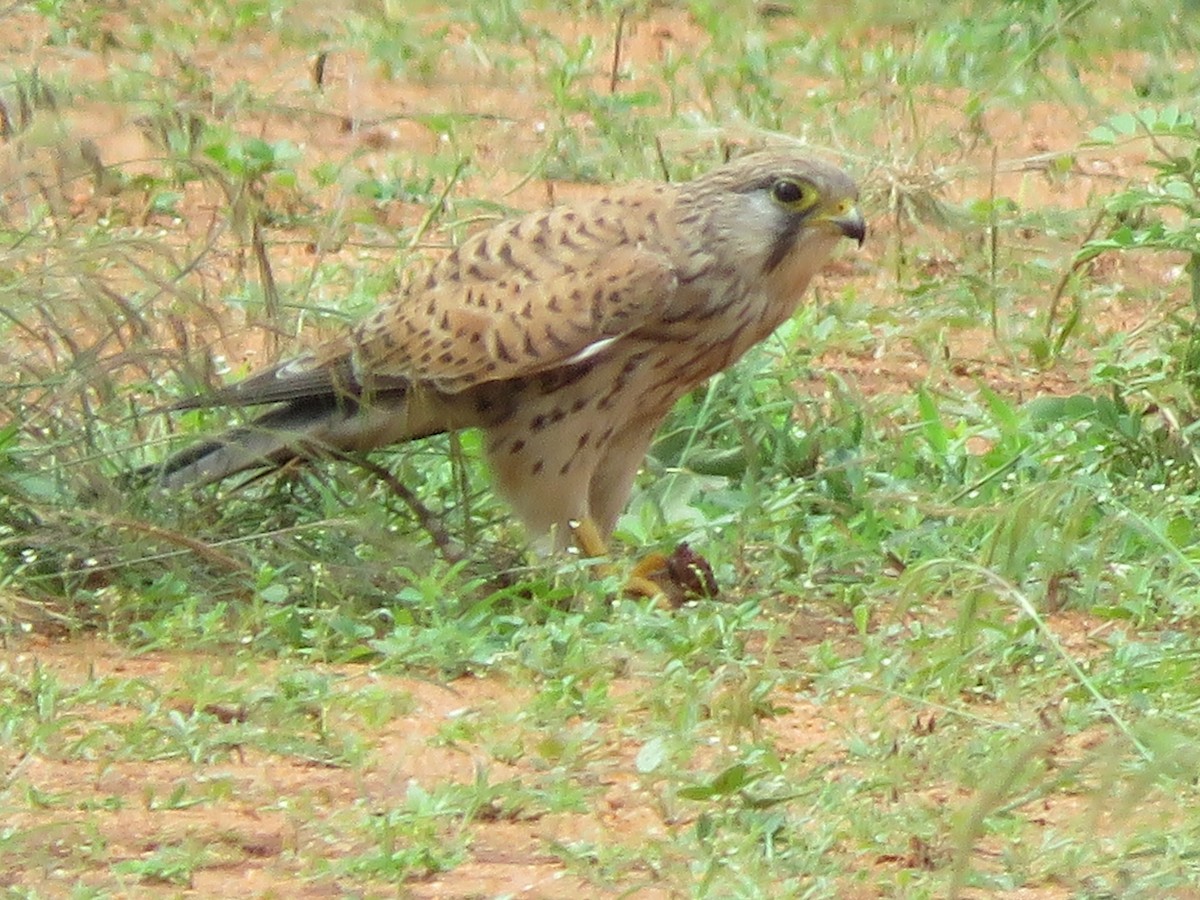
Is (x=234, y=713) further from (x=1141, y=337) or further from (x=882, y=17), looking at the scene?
(x=882, y=17)

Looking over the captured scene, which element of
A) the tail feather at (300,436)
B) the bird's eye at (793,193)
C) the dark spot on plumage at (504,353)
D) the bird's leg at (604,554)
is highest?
the bird's eye at (793,193)

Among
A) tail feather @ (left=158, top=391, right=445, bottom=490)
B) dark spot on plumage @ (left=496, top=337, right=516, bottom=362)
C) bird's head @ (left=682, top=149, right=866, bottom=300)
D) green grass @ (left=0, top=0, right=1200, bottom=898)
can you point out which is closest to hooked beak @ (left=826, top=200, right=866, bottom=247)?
bird's head @ (left=682, top=149, right=866, bottom=300)

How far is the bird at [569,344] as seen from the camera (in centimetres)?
497

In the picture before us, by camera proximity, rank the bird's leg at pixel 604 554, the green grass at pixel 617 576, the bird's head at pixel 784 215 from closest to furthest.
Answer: the green grass at pixel 617 576
the bird's leg at pixel 604 554
the bird's head at pixel 784 215

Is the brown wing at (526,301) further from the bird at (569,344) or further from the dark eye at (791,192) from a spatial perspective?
the dark eye at (791,192)

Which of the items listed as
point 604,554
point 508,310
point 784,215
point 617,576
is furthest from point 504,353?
point 784,215

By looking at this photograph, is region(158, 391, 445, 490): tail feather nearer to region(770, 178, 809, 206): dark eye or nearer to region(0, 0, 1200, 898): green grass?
region(0, 0, 1200, 898): green grass

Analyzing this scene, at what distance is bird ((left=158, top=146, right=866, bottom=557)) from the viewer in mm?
4973

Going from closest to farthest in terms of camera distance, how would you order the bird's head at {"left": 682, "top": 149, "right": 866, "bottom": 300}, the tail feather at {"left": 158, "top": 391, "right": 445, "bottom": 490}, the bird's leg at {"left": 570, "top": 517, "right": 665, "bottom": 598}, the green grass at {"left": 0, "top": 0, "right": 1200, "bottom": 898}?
the green grass at {"left": 0, "top": 0, "right": 1200, "bottom": 898}, the bird's leg at {"left": 570, "top": 517, "right": 665, "bottom": 598}, the tail feather at {"left": 158, "top": 391, "right": 445, "bottom": 490}, the bird's head at {"left": 682, "top": 149, "right": 866, "bottom": 300}

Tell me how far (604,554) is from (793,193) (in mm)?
834

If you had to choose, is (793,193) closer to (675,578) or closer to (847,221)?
(847,221)

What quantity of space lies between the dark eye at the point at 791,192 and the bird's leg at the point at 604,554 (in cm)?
76

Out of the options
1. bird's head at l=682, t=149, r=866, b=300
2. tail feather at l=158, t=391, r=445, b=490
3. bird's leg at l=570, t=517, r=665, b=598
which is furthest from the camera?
bird's head at l=682, t=149, r=866, b=300

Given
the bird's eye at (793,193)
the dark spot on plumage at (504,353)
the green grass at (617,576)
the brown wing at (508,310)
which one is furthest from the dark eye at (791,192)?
the dark spot on plumage at (504,353)
